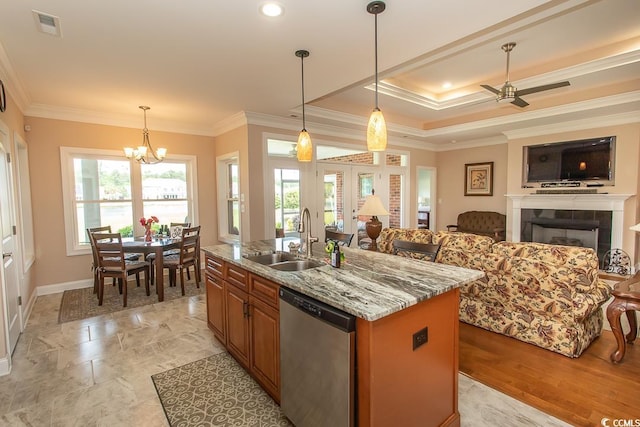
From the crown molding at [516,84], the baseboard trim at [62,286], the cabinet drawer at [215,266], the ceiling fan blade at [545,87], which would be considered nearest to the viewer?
the cabinet drawer at [215,266]

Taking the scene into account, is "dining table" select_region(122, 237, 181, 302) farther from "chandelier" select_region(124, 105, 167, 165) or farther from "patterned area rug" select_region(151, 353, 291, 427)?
"patterned area rug" select_region(151, 353, 291, 427)

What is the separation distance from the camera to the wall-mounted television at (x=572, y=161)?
5309mm

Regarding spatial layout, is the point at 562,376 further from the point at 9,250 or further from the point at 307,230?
the point at 9,250

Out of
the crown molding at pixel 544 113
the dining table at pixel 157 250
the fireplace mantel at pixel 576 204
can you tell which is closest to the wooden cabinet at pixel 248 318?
the dining table at pixel 157 250

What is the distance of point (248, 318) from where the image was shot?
2.37 m

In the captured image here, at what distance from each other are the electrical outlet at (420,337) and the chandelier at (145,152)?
4.59 m

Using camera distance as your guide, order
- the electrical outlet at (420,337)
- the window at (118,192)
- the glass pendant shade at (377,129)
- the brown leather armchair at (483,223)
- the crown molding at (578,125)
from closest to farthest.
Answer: the electrical outlet at (420,337) < the glass pendant shade at (377,129) < the window at (118,192) < the crown molding at (578,125) < the brown leather armchair at (483,223)

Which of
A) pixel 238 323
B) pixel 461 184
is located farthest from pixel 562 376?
pixel 461 184

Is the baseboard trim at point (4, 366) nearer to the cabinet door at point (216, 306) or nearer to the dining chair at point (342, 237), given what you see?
the cabinet door at point (216, 306)

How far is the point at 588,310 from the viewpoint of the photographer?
2.57 meters

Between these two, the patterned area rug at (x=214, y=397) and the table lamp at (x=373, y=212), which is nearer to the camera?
the patterned area rug at (x=214, y=397)

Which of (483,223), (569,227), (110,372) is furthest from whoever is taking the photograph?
(483,223)

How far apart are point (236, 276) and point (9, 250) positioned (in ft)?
8.47

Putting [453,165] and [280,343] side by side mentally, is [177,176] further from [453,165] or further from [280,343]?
[453,165]
